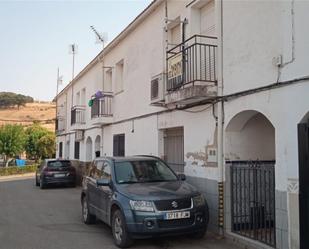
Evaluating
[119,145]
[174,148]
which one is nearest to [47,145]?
[119,145]

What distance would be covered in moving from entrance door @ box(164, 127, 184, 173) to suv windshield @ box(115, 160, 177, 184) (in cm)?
184

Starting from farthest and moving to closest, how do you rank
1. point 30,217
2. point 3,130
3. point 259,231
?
point 3,130 → point 30,217 → point 259,231

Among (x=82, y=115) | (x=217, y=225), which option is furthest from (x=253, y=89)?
(x=82, y=115)

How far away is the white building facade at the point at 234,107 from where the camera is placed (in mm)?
6555

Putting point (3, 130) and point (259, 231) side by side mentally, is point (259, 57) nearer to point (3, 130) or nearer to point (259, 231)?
point (259, 231)

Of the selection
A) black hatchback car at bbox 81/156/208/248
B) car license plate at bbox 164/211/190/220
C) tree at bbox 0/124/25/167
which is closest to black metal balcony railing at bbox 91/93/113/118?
black hatchback car at bbox 81/156/208/248

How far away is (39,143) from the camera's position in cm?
4984

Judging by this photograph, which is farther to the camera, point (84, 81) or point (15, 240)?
point (84, 81)

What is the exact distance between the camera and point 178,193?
7.92m

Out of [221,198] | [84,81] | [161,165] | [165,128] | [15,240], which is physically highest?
[84,81]

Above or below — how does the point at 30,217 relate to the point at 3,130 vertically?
below

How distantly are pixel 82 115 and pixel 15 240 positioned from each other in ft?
47.6

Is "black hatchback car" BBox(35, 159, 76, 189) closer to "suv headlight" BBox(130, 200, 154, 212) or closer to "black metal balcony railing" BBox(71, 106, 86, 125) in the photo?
"black metal balcony railing" BBox(71, 106, 86, 125)

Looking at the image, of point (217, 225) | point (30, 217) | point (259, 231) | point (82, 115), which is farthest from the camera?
point (82, 115)
